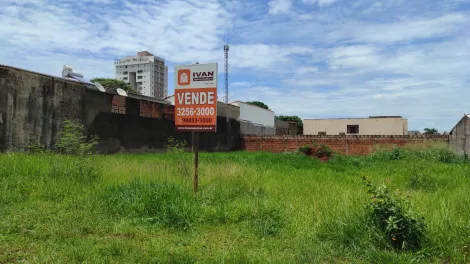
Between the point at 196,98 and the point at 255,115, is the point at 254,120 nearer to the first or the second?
the point at 255,115

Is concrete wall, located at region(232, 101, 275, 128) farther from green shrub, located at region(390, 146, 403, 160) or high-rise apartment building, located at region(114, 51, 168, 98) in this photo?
high-rise apartment building, located at region(114, 51, 168, 98)

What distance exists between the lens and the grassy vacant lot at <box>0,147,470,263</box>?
3824 millimetres

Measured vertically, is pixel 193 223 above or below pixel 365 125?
below

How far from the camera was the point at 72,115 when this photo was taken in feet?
46.6

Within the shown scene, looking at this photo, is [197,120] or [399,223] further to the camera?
[197,120]

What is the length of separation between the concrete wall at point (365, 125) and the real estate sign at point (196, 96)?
40170 millimetres

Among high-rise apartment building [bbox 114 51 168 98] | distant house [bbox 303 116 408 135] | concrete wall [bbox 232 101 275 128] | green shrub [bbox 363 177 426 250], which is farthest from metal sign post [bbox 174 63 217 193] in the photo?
high-rise apartment building [bbox 114 51 168 98]

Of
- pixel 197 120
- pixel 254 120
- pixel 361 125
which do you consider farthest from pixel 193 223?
pixel 361 125

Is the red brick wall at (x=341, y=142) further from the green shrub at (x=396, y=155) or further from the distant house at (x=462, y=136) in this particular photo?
the green shrub at (x=396, y=155)

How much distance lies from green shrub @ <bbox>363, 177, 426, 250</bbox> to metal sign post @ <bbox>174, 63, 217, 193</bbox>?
137 inches

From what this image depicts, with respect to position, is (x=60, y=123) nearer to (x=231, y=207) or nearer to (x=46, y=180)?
(x=46, y=180)

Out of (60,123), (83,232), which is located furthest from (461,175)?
(60,123)

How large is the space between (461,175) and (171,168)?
843 centimetres

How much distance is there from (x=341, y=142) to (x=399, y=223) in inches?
855
